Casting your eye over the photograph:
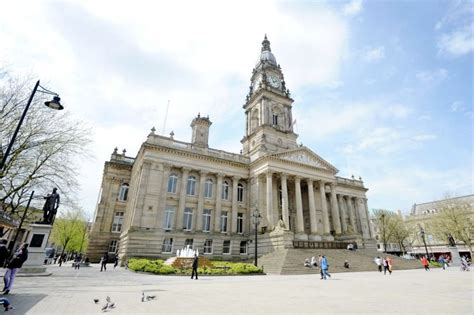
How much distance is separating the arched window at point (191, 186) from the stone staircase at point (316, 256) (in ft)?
40.7

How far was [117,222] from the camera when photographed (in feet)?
111

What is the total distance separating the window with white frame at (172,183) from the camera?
3125 centimetres

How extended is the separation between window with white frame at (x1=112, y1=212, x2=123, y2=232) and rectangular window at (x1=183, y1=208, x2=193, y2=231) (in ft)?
32.9

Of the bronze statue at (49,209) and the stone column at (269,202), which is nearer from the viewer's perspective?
the bronze statue at (49,209)

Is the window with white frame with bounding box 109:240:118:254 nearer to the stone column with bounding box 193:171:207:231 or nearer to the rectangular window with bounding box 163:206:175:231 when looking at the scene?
the rectangular window with bounding box 163:206:175:231

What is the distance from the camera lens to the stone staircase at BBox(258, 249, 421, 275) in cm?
2161

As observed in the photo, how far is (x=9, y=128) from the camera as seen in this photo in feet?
50.6

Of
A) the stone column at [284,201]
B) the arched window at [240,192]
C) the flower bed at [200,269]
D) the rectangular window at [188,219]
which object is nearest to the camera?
the flower bed at [200,269]

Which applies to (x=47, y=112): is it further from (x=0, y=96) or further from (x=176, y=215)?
(x=176, y=215)

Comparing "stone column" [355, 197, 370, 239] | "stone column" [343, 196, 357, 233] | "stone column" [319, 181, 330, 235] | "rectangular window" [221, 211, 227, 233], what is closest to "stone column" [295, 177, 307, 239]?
"stone column" [319, 181, 330, 235]

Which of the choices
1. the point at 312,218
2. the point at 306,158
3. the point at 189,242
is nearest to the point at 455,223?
the point at 312,218

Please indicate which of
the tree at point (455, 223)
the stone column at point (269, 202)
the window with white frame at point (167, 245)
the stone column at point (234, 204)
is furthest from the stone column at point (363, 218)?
the window with white frame at point (167, 245)

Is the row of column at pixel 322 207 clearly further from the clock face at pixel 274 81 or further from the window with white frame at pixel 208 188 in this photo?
the clock face at pixel 274 81

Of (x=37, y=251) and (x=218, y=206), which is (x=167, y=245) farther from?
(x=37, y=251)
